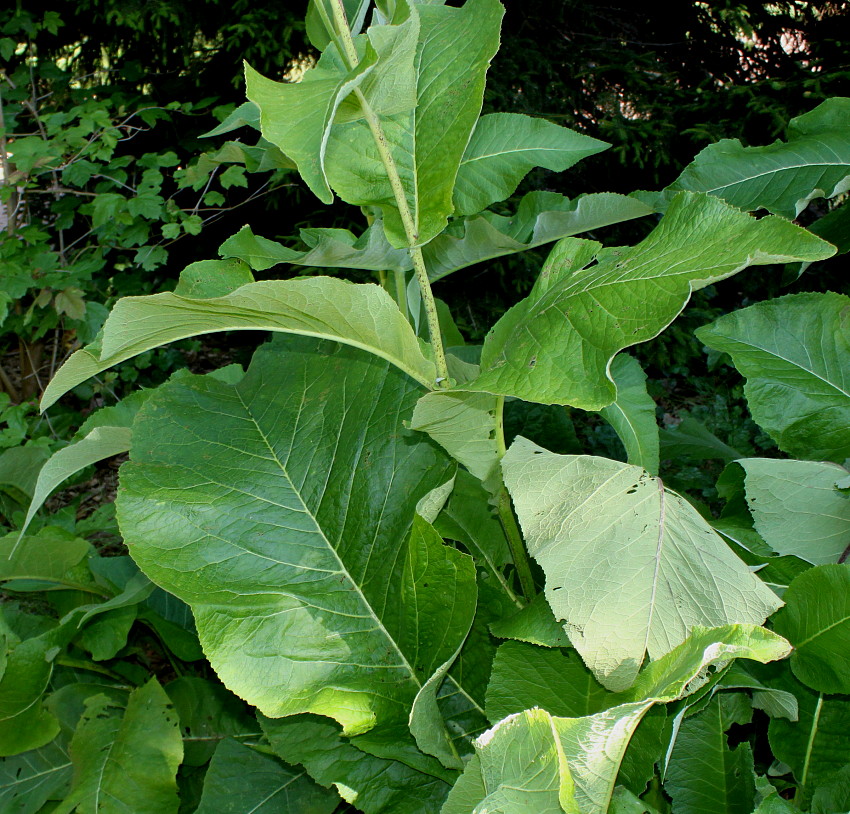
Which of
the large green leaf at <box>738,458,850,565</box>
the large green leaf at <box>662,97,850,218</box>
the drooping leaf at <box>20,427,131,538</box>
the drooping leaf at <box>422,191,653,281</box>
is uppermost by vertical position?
the drooping leaf at <box>422,191,653,281</box>

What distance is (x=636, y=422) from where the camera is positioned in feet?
3.48

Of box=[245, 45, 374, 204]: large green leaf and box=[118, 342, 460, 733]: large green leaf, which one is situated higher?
box=[245, 45, 374, 204]: large green leaf

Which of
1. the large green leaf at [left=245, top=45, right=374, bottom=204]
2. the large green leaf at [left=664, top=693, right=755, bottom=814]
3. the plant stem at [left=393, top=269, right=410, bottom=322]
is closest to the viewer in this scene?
the large green leaf at [left=245, top=45, right=374, bottom=204]

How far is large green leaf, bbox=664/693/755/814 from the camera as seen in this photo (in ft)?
3.20

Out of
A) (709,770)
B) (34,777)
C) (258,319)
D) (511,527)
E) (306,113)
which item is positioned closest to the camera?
(306,113)

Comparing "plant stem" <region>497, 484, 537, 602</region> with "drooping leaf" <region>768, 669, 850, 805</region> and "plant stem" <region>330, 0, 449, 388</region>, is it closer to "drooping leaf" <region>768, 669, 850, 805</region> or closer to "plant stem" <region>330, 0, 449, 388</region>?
"plant stem" <region>330, 0, 449, 388</region>

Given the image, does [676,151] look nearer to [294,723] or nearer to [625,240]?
[625,240]

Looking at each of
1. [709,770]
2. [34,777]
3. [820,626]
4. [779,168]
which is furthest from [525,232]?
[34,777]

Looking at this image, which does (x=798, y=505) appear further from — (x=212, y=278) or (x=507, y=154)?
(x=212, y=278)

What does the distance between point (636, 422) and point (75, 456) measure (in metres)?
0.75

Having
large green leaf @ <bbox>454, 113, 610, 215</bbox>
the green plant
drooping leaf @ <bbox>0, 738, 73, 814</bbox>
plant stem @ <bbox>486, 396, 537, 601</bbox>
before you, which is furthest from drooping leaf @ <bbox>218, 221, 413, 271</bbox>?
drooping leaf @ <bbox>0, 738, 73, 814</bbox>

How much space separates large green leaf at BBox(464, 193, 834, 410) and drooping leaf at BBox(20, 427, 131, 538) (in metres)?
0.54

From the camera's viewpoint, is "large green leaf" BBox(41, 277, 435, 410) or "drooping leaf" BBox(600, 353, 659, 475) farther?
"drooping leaf" BBox(600, 353, 659, 475)

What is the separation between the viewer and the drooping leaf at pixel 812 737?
977 millimetres
